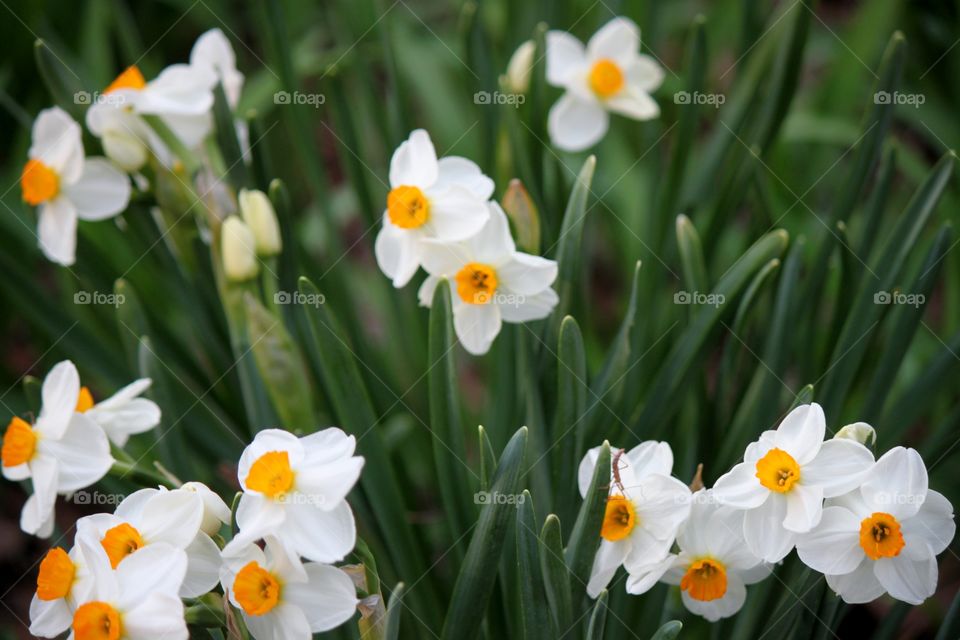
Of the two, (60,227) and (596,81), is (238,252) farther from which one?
(596,81)

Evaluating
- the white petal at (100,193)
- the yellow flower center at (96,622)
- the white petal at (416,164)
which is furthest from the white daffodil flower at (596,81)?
the yellow flower center at (96,622)

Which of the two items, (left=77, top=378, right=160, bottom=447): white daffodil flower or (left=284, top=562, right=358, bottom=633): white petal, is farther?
(left=77, top=378, right=160, bottom=447): white daffodil flower

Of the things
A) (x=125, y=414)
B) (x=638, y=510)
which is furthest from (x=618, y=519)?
(x=125, y=414)

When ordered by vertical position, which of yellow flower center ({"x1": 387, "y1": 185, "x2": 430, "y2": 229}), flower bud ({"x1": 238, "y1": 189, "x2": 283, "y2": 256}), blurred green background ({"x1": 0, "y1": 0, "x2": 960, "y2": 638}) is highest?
yellow flower center ({"x1": 387, "y1": 185, "x2": 430, "y2": 229})

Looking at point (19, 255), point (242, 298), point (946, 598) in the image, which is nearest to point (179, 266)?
point (242, 298)

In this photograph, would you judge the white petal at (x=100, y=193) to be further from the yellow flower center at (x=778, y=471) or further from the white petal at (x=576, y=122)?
the yellow flower center at (x=778, y=471)

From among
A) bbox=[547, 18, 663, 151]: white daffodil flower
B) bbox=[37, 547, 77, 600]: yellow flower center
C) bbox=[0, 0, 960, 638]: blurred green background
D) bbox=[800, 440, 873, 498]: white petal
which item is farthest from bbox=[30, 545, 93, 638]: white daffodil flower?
bbox=[547, 18, 663, 151]: white daffodil flower

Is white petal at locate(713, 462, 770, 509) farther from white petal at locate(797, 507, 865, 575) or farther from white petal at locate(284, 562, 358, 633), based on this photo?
white petal at locate(284, 562, 358, 633)
